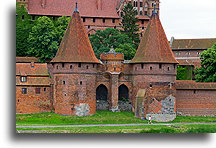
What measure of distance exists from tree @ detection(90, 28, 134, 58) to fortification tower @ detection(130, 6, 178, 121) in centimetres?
1149

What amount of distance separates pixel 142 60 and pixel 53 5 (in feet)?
37.5

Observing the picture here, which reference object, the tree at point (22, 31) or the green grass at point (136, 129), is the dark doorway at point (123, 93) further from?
the tree at point (22, 31)

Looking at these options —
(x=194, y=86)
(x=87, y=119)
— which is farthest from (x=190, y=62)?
(x=87, y=119)

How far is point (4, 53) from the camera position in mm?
21203

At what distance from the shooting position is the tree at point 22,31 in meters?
31.7

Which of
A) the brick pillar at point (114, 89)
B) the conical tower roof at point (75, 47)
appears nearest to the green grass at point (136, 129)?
the brick pillar at point (114, 89)

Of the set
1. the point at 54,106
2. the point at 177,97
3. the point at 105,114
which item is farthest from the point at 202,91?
the point at 54,106

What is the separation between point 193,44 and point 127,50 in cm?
999

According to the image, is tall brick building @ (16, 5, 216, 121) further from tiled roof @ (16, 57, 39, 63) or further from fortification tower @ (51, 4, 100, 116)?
tiled roof @ (16, 57, 39, 63)

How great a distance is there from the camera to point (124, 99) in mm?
29984

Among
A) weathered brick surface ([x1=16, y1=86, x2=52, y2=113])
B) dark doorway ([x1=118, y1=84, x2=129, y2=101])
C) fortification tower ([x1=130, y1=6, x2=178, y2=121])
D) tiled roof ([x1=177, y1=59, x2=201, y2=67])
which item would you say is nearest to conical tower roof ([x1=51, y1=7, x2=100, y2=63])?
weathered brick surface ([x1=16, y1=86, x2=52, y2=113])

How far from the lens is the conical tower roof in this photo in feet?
91.2

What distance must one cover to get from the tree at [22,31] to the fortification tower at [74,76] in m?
4.82

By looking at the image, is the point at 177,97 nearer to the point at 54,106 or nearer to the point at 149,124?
the point at 149,124
